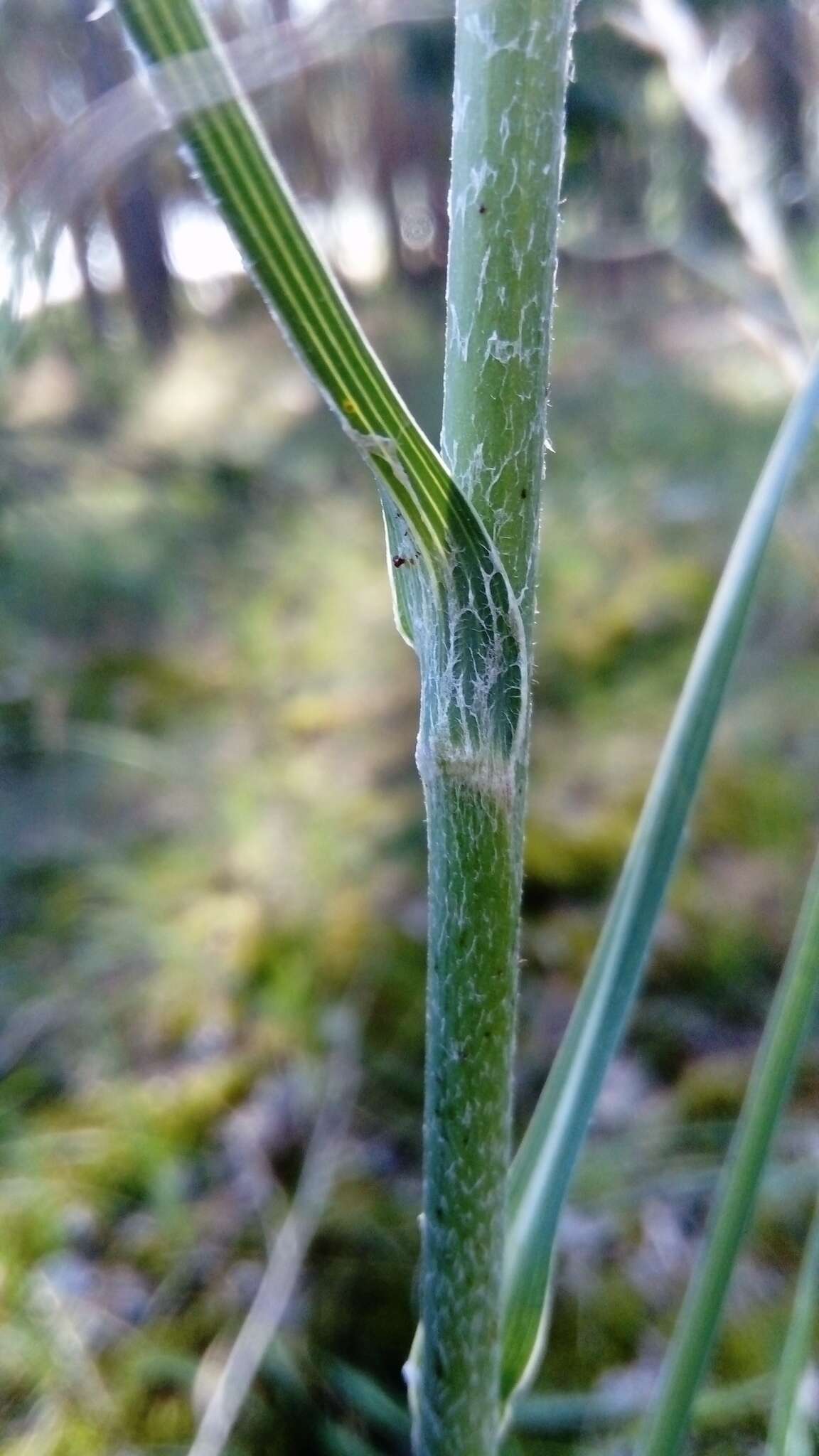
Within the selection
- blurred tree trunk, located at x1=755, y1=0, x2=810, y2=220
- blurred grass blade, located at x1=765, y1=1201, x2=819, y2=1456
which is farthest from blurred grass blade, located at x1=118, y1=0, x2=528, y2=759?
blurred tree trunk, located at x1=755, y1=0, x2=810, y2=220

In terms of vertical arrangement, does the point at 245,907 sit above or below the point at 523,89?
below

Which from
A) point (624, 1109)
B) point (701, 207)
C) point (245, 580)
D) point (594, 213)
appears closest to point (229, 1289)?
point (624, 1109)

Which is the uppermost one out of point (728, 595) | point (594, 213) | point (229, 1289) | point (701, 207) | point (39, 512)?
point (701, 207)

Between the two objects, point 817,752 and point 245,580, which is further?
point 245,580

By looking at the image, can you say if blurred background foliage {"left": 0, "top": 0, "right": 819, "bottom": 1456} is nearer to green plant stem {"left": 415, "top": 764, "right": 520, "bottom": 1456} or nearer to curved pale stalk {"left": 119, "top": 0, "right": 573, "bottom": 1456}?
curved pale stalk {"left": 119, "top": 0, "right": 573, "bottom": 1456}

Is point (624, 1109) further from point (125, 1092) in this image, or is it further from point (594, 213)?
point (594, 213)

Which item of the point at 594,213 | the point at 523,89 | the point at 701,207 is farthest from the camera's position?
the point at 701,207

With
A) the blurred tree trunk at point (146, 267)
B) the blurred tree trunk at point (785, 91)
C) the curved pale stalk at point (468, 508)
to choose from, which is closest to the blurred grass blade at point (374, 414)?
the curved pale stalk at point (468, 508)
